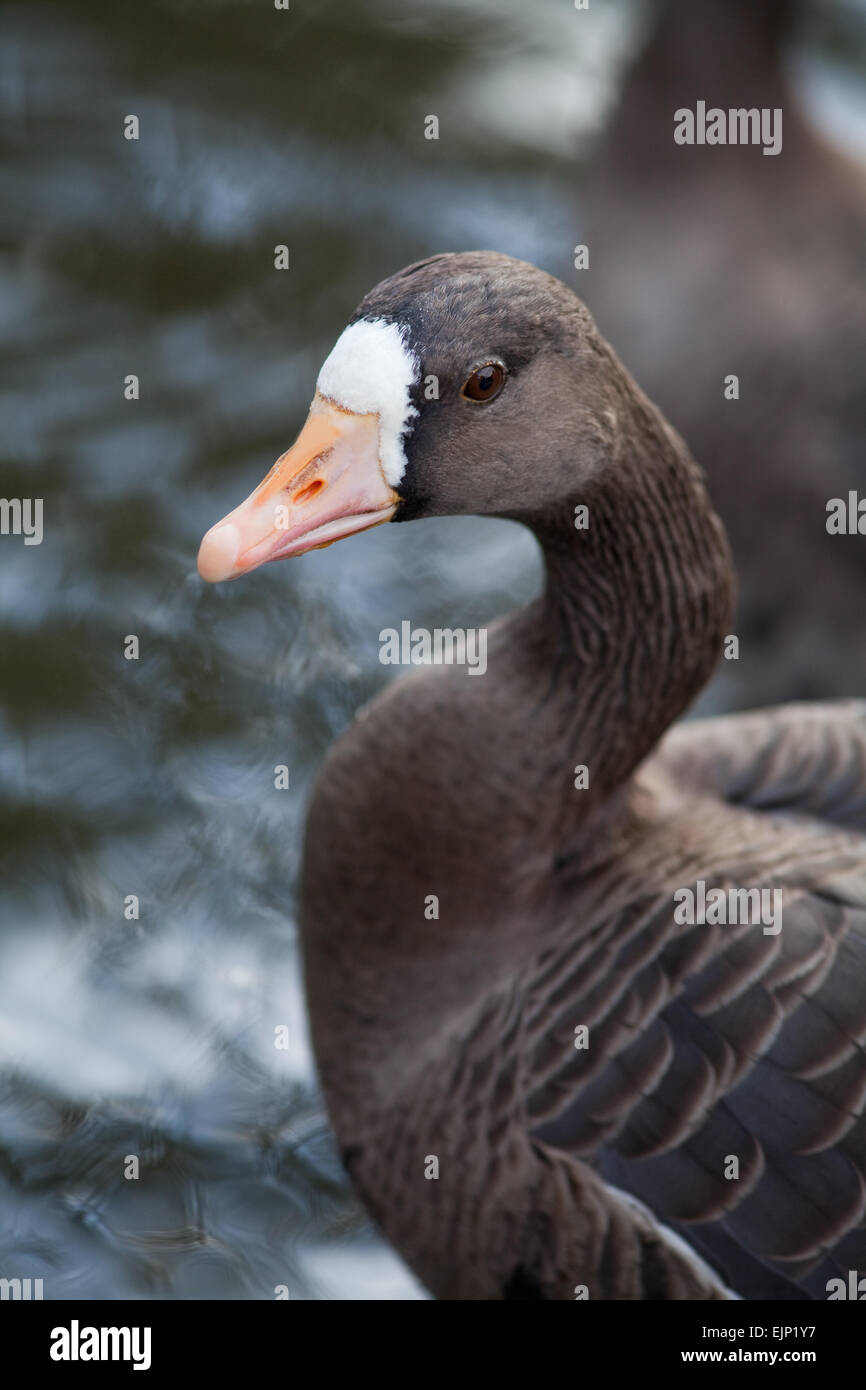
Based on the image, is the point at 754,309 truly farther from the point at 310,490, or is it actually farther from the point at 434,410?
the point at 310,490

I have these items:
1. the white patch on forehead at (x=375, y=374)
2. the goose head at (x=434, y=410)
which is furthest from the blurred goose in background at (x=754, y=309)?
the white patch on forehead at (x=375, y=374)

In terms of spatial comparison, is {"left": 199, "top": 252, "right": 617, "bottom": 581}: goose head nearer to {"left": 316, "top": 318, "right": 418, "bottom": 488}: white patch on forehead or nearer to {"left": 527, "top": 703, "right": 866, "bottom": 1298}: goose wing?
{"left": 316, "top": 318, "right": 418, "bottom": 488}: white patch on forehead

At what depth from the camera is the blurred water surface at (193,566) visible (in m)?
3.80

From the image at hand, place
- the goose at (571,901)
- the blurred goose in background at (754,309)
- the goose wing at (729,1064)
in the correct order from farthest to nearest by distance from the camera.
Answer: the blurred goose in background at (754,309) < the goose wing at (729,1064) < the goose at (571,901)

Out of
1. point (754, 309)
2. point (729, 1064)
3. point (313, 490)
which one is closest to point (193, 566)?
point (754, 309)

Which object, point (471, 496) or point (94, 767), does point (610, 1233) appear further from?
point (94, 767)

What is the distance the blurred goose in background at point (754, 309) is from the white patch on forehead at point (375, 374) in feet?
7.63

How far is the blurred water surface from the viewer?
12.5ft

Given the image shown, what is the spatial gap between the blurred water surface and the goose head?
1807 mm

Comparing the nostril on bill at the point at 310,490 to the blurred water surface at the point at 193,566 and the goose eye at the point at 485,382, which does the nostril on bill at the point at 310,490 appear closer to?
the goose eye at the point at 485,382

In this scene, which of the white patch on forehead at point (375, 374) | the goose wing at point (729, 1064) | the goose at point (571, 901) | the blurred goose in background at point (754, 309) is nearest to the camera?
the white patch on forehead at point (375, 374)

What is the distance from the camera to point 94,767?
4438mm

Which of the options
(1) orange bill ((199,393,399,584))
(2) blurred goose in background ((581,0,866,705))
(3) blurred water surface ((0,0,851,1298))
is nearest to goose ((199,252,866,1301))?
(1) orange bill ((199,393,399,584))

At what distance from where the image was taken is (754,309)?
4.82 meters
